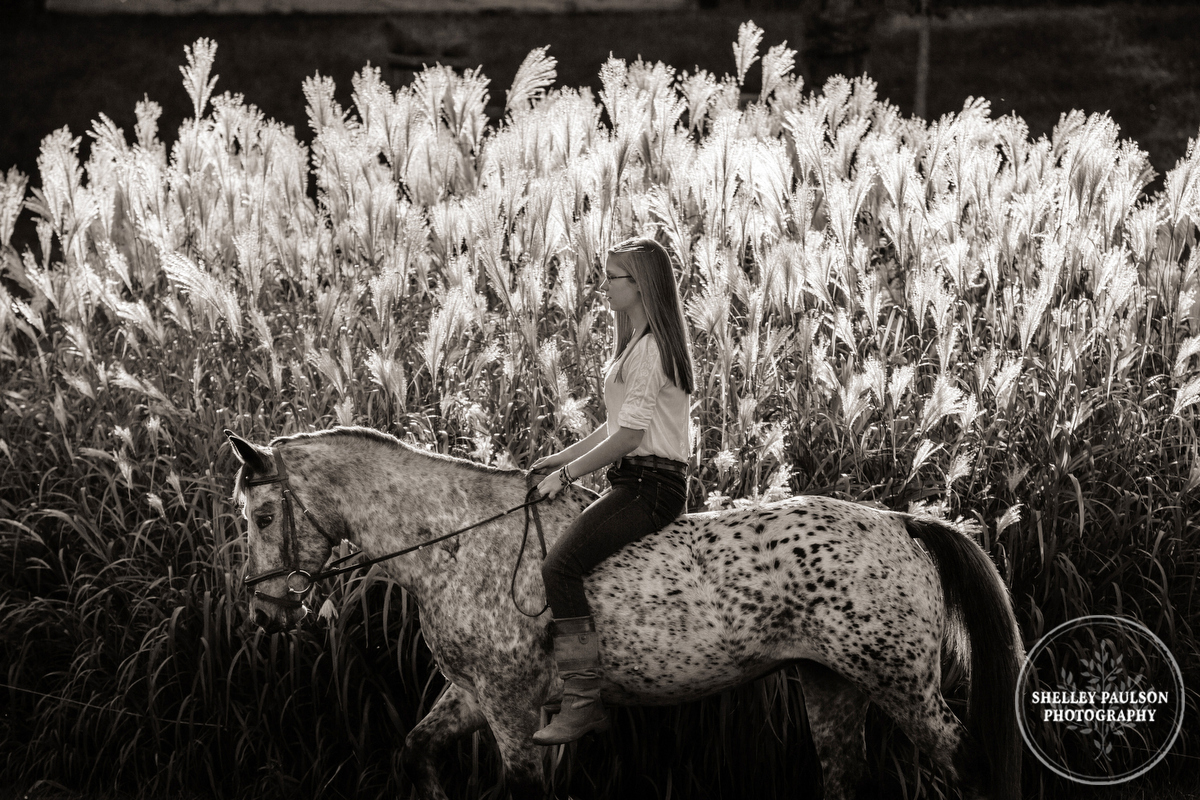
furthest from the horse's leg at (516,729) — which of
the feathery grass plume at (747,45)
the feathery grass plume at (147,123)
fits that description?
the feathery grass plume at (147,123)

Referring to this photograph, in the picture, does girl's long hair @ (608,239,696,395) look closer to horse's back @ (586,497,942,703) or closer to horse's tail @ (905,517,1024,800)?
horse's back @ (586,497,942,703)

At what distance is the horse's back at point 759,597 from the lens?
131 inches

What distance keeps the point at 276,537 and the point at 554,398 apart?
164 cm

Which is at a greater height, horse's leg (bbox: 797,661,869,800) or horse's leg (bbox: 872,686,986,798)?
horse's leg (bbox: 872,686,986,798)

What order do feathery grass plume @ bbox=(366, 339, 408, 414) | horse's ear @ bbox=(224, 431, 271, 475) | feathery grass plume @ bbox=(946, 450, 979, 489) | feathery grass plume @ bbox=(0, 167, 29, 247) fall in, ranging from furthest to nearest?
feathery grass plume @ bbox=(0, 167, 29, 247) < feathery grass plume @ bbox=(366, 339, 408, 414) < feathery grass plume @ bbox=(946, 450, 979, 489) < horse's ear @ bbox=(224, 431, 271, 475)

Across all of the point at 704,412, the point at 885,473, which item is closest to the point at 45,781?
the point at 704,412

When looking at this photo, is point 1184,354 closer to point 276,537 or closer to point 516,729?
point 516,729

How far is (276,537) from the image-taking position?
3.43 meters

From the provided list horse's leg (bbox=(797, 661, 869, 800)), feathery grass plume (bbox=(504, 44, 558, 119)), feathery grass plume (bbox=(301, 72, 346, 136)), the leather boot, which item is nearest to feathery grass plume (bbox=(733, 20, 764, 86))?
feathery grass plume (bbox=(504, 44, 558, 119))

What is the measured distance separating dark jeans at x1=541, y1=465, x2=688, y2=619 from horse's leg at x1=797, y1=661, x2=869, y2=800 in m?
0.74

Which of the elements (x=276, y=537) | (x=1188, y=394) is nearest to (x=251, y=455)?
(x=276, y=537)

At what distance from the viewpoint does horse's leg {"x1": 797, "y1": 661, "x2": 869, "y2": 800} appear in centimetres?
362

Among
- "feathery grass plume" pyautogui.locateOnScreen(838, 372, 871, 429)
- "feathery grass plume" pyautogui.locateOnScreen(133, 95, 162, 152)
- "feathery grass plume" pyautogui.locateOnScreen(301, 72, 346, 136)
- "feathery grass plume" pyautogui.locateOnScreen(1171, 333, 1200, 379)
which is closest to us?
"feathery grass plume" pyautogui.locateOnScreen(838, 372, 871, 429)

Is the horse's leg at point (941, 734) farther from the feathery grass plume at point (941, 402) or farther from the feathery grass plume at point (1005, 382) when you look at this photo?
the feathery grass plume at point (1005, 382)
